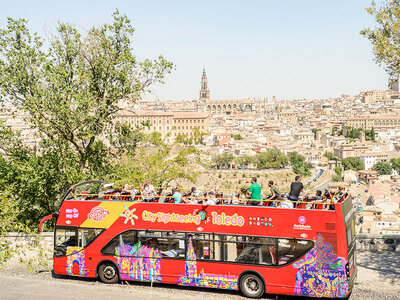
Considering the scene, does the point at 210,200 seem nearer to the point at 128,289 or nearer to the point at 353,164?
the point at 128,289

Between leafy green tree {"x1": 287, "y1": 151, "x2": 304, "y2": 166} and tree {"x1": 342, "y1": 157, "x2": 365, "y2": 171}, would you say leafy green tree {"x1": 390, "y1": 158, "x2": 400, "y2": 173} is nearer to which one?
tree {"x1": 342, "y1": 157, "x2": 365, "y2": 171}

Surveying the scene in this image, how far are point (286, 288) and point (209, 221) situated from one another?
1.93 meters

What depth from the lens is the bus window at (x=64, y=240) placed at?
415 inches

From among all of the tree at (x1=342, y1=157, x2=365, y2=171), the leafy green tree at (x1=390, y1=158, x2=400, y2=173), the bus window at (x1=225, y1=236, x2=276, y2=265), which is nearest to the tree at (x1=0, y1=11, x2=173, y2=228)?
the bus window at (x1=225, y1=236, x2=276, y2=265)

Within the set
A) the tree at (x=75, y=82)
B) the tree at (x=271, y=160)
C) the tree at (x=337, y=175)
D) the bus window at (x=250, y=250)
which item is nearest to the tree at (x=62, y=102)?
the tree at (x=75, y=82)

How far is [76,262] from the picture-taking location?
1057 centimetres

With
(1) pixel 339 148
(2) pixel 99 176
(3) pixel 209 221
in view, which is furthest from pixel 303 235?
(1) pixel 339 148

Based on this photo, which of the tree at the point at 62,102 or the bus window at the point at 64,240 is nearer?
the bus window at the point at 64,240

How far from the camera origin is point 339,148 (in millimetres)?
136125

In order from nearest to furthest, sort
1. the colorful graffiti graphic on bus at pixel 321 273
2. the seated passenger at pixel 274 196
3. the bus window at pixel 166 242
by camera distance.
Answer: the colorful graffiti graphic on bus at pixel 321 273 < the seated passenger at pixel 274 196 < the bus window at pixel 166 242

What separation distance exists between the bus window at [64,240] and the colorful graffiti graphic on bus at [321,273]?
4.83 metres

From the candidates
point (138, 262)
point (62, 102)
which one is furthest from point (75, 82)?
point (138, 262)

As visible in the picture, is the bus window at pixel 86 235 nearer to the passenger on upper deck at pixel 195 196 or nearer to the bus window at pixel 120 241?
the bus window at pixel 120 241

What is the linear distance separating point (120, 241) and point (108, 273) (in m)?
0.81
